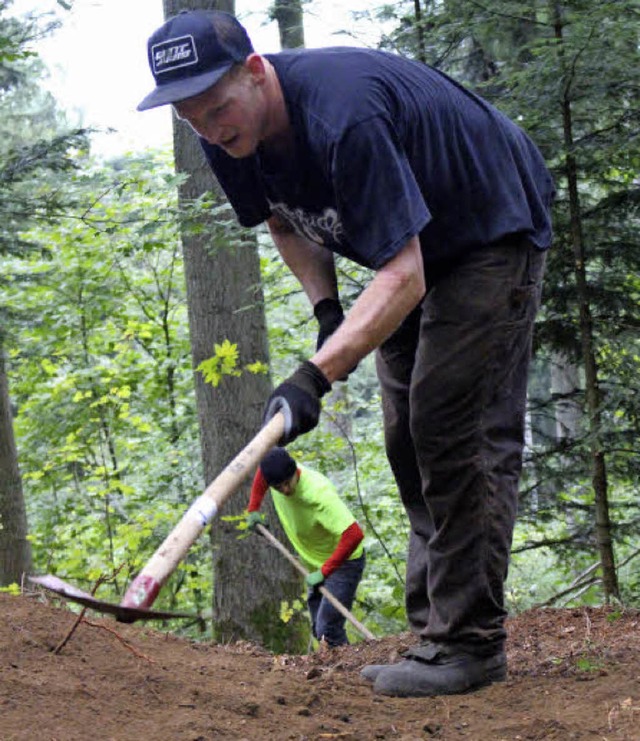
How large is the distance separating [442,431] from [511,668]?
3.84ft

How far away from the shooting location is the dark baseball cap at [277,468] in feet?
24.3

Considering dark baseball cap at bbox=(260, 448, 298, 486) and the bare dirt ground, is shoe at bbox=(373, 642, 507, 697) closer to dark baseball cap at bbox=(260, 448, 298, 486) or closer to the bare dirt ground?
the bare dirt ground

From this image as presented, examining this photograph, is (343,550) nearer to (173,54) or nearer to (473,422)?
(473,422)

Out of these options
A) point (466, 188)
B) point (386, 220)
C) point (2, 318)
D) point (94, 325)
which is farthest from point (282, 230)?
point (94, 325)

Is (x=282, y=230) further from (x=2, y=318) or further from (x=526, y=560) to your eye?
(x=526, y=560)

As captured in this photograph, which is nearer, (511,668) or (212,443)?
(511,668)

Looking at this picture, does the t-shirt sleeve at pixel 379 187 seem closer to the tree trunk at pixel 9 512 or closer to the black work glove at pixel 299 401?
the black work glove at pixel 299 401

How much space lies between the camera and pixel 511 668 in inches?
160

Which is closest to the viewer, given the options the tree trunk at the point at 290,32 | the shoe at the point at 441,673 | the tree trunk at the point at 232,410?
the shoe at the point at 441,673

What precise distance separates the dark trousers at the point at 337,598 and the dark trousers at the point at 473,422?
4.26m

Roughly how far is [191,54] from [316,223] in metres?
0.75

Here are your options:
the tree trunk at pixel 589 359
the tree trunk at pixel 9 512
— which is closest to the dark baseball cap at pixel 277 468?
the tree trunk at pixel 589 359

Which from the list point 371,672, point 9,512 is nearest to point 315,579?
point 371,672

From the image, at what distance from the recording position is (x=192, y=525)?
272 cm
